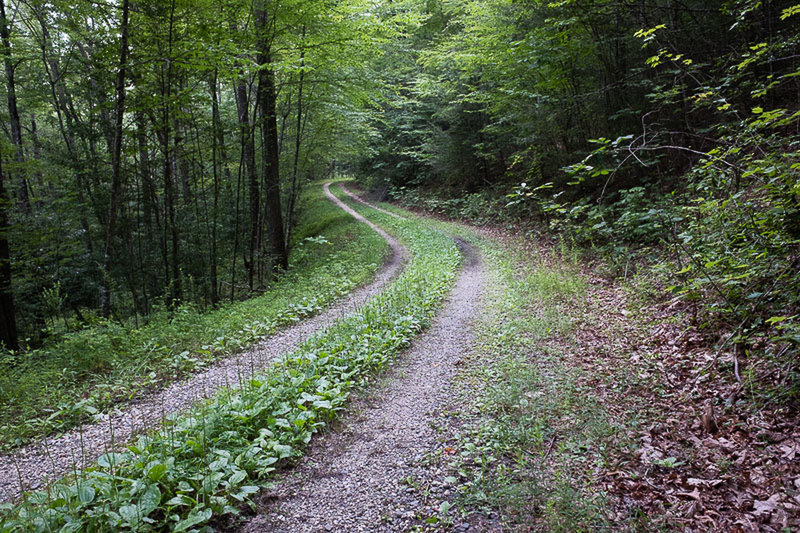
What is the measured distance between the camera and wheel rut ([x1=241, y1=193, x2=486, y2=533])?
3.07 m

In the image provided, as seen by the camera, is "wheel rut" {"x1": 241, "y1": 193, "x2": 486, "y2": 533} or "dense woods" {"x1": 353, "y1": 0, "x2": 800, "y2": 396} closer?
"wheel rut" {"x1": 241, "y1": 193, "x2": 486, "y2": 533}

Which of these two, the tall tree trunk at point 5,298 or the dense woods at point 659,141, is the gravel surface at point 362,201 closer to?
the dense woods at point 659,141

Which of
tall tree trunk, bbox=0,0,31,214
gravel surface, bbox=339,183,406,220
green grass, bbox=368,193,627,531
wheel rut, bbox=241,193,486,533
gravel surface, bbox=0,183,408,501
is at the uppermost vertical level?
tall tree trunk, bbox=0,0,31,214

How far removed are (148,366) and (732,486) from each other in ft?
24.8

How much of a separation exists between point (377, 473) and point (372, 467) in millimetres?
105

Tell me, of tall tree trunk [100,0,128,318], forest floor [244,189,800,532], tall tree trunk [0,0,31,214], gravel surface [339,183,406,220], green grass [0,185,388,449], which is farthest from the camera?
gravel surface [339,183,406,220]

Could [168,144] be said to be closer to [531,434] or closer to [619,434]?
[531,434]

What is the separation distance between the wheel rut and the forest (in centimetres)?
8

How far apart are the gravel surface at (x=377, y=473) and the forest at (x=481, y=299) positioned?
2.5 inches

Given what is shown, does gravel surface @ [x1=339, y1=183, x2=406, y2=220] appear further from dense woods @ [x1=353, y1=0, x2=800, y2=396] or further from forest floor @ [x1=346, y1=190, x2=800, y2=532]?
forest floor @ [x1=346, y1=190, x2=800, y2=532]

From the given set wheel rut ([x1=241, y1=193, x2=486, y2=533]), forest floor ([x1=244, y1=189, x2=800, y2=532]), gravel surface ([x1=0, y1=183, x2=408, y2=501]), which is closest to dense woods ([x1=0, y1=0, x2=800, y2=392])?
forest floor ([x1=244, y1=189, x2=800, y2=532])

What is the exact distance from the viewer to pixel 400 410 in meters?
4.73

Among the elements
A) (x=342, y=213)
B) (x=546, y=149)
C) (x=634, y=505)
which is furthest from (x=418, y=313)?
(x=342, y=213)

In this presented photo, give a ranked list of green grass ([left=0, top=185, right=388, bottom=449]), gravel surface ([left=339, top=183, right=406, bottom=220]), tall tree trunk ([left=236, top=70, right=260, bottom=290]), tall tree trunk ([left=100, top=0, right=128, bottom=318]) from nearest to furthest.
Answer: green grass ([left=0, top=185, right=388, bottom=449]) < tall tree trunk ([left=100, top=0, right=128, bottom=318]) < tall tree trunk ([left=236, top=70, right=260, bottom=290]) < gravel surface ([left=339, top=183, right=406, bottom=220])
